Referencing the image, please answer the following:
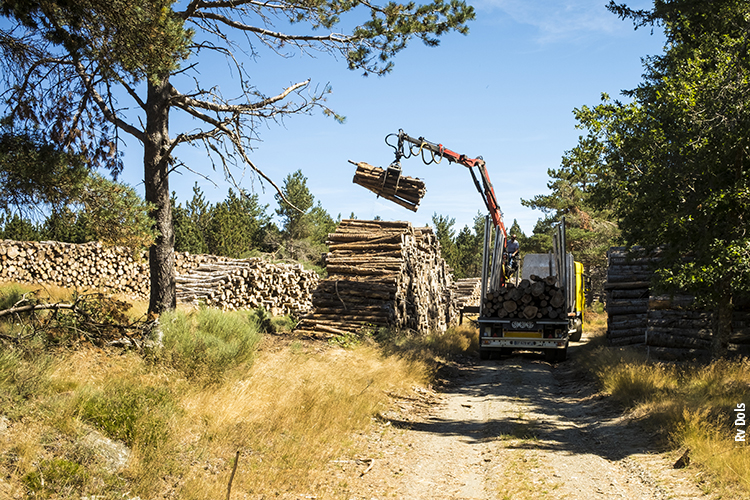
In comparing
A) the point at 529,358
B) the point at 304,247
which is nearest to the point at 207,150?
the point at 529,358

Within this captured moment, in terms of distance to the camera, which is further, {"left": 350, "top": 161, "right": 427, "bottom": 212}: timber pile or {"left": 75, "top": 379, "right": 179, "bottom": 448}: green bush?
{"left": 350, "top": 161, "right": 427, "bottom": 212}: timber pile

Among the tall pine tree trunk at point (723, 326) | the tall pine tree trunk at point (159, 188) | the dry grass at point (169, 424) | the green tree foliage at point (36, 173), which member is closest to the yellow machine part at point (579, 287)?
the tall pine tree trunk at point (723, 326)

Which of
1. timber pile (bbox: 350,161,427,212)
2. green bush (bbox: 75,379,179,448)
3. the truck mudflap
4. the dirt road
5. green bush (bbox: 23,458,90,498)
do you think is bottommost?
the dirt road

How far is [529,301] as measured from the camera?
573 inches

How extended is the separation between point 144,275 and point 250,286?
488 centimetres

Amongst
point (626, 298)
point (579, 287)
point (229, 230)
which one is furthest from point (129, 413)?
point (229, 230)

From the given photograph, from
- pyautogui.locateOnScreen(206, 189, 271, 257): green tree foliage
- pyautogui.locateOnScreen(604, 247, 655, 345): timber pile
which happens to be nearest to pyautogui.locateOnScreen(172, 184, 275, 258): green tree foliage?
pyautogui.locateOnScreen(206, 189, 271, 257): green tree foliage

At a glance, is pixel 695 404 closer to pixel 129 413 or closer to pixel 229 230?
pixel 129 413

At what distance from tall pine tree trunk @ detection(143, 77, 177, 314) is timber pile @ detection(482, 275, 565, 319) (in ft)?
28.5

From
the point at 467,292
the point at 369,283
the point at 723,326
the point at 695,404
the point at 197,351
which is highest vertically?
the point at 369,283

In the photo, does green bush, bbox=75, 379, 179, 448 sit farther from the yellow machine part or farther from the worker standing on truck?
the yellow machine part

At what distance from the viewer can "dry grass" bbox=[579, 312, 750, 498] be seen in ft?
17.0

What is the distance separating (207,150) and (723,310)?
10.0m

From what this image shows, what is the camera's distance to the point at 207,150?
9.11 metres
